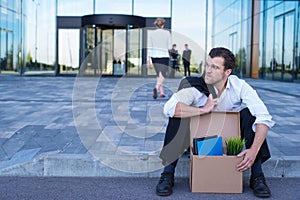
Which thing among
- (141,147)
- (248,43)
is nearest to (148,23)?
(248,43)

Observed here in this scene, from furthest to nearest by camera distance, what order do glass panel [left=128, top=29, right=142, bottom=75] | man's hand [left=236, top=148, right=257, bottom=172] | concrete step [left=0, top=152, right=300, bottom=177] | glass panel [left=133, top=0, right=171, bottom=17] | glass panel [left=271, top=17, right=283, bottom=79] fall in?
1. glass panel [left=133, top=0, right=171, bottom=17]
2. glass panel [left=128, top=29, right=142, bottom=75]
3. glass panel [left=271, top=17, right=283, bottom=79]
4. concrete step [left=0, top=152, right=300, bottom=177]
5. man's hand [left=236, top=148, right=257, bottom=172]

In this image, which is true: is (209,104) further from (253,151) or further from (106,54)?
(106,54)

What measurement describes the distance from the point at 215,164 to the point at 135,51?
16879 mm

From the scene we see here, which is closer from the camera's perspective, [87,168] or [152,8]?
[87,168]

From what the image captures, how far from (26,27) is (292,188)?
19.1 meters

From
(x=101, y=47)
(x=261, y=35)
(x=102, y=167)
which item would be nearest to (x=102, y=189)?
(x=102, y=167)

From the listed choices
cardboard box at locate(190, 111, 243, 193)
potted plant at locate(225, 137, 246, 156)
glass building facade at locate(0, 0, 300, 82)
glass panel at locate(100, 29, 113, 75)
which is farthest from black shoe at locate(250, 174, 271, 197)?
glass panel at locate(100, 29, 113, 75)

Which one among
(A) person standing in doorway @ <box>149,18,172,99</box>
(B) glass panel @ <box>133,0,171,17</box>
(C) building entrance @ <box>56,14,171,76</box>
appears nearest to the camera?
(A) person standing in doorway @ <box>149,18,172,99</box>

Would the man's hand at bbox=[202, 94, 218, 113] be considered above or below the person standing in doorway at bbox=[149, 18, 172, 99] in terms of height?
below

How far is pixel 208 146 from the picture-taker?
2.96 m

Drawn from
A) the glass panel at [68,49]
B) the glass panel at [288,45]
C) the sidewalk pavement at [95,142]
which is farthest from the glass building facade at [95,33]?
the sidewalk pavement at [95,142]

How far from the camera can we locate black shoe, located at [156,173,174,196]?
2.93 m

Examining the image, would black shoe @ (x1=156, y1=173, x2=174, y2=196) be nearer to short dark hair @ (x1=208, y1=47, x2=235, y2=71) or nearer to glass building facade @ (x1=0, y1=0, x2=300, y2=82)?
short dark hair @ (x1=208, y1=47, x2=235, y2=71)

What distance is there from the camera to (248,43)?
72.8 feet
